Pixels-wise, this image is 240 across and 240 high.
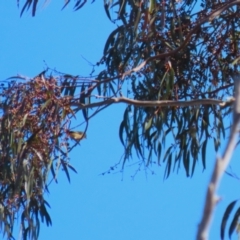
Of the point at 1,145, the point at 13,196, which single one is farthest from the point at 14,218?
the point at 1,145

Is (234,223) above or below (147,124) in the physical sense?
below

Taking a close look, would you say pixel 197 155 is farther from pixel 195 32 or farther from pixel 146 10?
pixel 146 10

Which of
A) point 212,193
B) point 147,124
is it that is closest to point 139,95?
point 147,124

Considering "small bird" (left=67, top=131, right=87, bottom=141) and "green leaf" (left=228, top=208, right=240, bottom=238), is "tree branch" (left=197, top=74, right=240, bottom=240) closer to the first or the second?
"green leaf" (left=228, top=208, right=240, bottom=238)

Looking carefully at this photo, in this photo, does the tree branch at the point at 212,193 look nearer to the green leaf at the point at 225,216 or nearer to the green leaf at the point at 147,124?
the green leaf at the point at 225,216

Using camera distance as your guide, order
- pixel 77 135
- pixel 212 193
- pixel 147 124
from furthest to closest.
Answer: pixel 147 124 → pixel 77 135 → pixel 212 193

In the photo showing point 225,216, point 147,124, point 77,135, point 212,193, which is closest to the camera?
point 212,193

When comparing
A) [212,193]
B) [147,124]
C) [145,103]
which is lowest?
[212,193]

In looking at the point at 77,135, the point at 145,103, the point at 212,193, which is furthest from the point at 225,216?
the point at 212,193

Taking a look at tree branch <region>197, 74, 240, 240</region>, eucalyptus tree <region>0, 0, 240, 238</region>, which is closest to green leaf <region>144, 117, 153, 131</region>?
eucalyptus tree <region>0, 0, 240, 238</region>

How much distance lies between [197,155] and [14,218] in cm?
108

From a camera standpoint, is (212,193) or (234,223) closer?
(212,193)

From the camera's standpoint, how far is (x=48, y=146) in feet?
11.8

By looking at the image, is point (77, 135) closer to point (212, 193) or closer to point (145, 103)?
point (145, 103)
